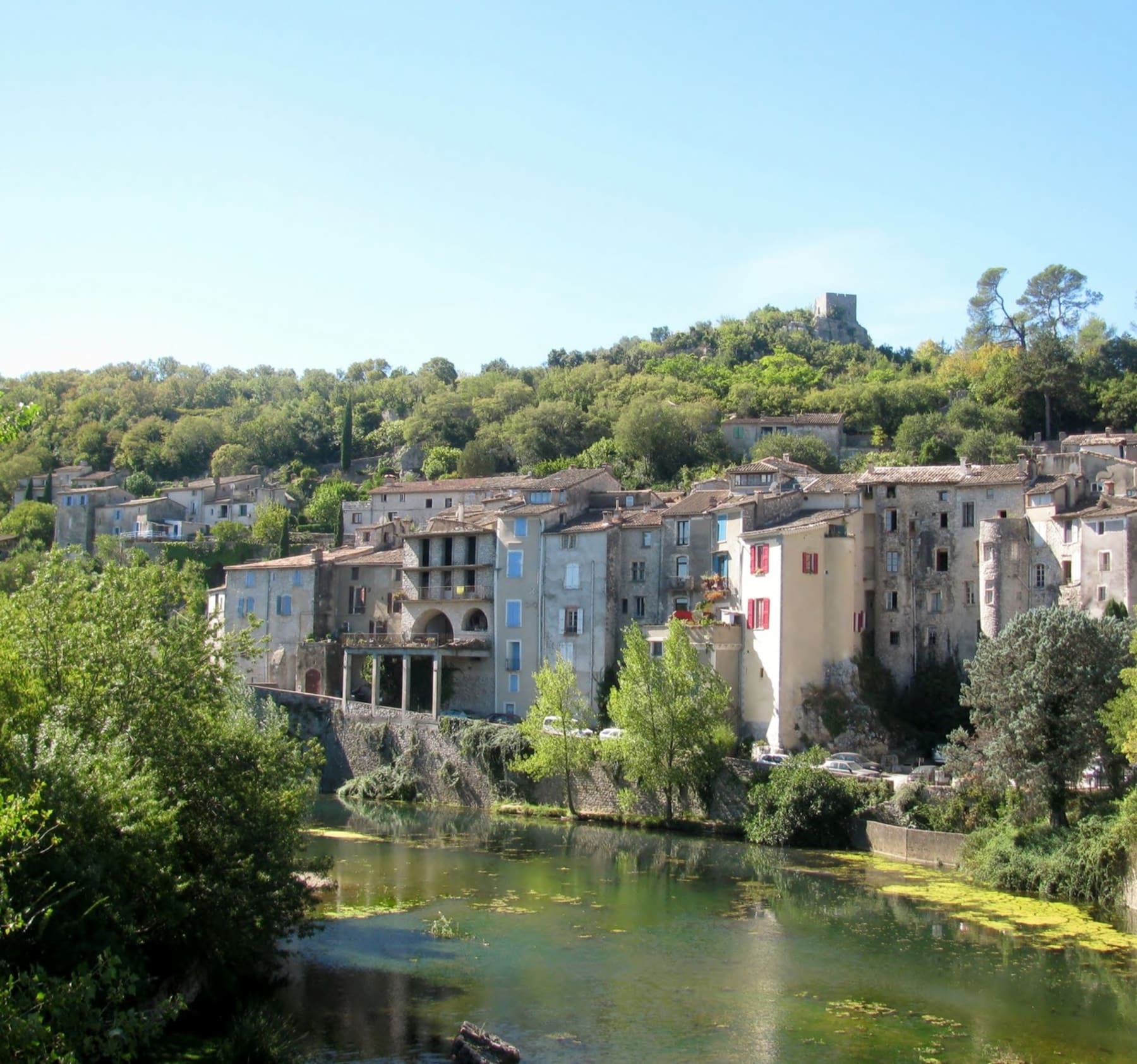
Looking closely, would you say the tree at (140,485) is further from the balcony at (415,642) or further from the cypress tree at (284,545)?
the balcony at (415,642)

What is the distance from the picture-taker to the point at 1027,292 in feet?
379

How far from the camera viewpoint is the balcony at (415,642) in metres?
65.8

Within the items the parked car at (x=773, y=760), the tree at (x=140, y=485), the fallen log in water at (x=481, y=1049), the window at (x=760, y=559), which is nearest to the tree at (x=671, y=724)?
the parked car at (x=773, y=760)

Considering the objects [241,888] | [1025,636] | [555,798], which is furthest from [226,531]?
[241,888]

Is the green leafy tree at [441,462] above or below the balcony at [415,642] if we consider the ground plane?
above

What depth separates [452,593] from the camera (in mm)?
67812

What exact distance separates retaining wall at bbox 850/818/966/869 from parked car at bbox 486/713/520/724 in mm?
20436

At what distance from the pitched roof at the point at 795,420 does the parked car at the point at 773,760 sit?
46.3m

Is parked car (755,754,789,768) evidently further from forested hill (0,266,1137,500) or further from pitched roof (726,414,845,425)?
pitched roof (726,414,845,425)

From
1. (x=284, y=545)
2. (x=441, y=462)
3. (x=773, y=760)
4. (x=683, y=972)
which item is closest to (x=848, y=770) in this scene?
(x=773, y=760)

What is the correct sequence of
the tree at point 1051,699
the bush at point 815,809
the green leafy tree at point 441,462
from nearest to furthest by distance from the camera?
the tree at point 1051,699 < the bush at point 815,809 < the green leafy tree at point 441,462

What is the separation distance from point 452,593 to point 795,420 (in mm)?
37134

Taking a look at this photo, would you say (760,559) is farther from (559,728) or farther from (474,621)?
(474,621)

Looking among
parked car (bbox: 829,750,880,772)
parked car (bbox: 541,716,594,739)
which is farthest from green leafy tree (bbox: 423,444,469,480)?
parked car (bbox: 829,750,880,772)
